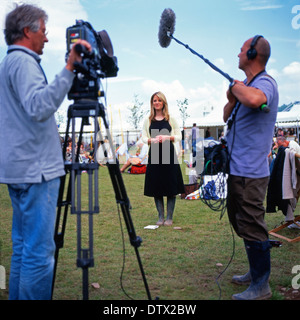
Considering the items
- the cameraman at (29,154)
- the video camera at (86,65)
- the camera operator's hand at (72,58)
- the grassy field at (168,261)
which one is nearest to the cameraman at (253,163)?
the grassy field at (168,261)

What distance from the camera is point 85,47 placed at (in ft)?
6.81

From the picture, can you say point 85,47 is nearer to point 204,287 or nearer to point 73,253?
point 204,287

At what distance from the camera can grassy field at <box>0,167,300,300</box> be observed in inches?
125

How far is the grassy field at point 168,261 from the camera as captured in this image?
10.4ft

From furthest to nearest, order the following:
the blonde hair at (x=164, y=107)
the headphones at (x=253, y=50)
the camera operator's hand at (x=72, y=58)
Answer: the blonde hair at (x=164, y=107) → the headphones at (x=253, y=50) → the camera operator's hand at (x=72, y=58)

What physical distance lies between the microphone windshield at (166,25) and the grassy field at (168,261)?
96.4 inches

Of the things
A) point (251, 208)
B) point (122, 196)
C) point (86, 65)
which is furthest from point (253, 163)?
point (86, 65)

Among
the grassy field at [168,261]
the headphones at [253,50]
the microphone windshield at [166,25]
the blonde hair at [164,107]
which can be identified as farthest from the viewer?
the blonde hair at [164,107]

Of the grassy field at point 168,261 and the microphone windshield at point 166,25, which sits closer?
the grassy field at point 168,261

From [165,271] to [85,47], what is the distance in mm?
2492

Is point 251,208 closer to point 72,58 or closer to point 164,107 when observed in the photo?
point 72,58

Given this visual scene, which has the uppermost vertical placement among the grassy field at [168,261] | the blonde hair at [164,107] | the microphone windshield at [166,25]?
the microphone windshield at [166,25]

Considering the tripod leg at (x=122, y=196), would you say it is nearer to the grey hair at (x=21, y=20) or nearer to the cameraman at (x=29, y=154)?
the cameraman at (x=29, y=154)
